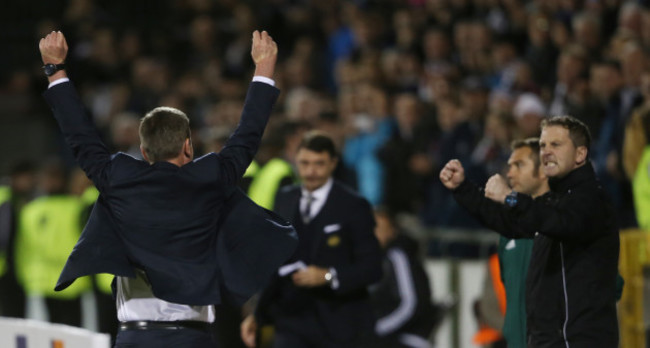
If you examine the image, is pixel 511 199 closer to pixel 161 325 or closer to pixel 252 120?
pixel 252 120

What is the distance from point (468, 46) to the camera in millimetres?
12977

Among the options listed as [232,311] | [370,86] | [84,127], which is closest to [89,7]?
[370,86]

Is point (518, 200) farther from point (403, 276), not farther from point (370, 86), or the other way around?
point (370, 86)

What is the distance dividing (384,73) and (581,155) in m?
8.30

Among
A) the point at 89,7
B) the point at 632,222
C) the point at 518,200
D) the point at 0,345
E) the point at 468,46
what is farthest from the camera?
the point at 89,7

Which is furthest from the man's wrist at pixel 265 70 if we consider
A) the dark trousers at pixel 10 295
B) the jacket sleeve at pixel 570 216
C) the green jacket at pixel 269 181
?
the dark trousers at pixel 10 295

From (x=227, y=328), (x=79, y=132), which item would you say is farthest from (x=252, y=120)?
(x=227, y=328)

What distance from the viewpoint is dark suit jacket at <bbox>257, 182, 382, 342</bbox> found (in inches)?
287

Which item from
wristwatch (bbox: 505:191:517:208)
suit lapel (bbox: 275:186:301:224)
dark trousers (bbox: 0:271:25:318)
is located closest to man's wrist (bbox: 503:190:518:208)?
wristwatch (bbox: 505:191:517:208)

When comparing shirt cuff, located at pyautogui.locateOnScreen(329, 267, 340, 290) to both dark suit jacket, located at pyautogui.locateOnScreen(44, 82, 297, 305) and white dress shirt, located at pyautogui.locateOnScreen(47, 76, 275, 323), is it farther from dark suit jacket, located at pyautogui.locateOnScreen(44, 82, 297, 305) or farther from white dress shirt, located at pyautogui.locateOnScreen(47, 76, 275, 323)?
white dress shirt, located at pyautogui.locateOnScreen(47, 76, 275, 323)

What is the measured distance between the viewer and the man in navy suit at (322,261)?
7.27m

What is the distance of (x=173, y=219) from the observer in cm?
517

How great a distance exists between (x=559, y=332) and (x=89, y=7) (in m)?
14.2

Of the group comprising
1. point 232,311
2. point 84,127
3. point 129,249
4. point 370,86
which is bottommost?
point 232,311
